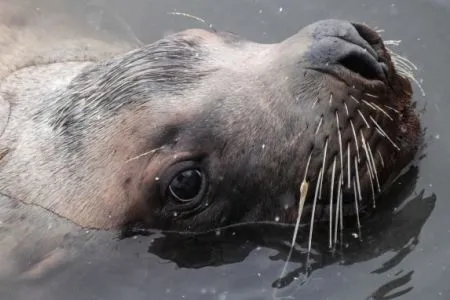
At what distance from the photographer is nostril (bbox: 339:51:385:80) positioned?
554cm

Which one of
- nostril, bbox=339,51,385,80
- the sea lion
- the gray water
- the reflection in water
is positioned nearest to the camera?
nostril, bbox=339,51,385,80

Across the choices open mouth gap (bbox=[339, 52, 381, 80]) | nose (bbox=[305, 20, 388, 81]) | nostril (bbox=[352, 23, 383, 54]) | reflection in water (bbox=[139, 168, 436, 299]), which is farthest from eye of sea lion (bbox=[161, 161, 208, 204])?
nostril (bbox=[352, 23, 383, 54])

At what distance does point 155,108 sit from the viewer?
5.73 m

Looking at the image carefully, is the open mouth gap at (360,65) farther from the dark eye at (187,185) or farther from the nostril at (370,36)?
the dark eye at (187,185)

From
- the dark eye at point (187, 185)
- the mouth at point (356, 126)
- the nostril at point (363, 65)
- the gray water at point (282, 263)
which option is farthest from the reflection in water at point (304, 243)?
the nostril at point (363, 65)

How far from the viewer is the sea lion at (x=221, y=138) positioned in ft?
18.5

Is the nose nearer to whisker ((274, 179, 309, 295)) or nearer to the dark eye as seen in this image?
whisker ((274, 179, 309, 295))

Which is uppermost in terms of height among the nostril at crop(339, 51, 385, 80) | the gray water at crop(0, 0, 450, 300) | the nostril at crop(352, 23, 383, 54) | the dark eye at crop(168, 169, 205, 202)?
the nostril at crop(352, 23, 383, 54)

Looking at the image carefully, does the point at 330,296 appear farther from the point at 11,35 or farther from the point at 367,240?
the point at 11,35

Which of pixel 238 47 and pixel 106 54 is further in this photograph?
pixel 106 54

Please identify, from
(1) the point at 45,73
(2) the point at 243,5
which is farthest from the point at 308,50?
(2) the point at 243,5

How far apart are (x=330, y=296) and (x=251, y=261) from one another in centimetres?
53

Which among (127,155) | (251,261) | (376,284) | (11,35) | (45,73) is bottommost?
(376,284)

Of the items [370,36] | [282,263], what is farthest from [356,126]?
[282,263]
